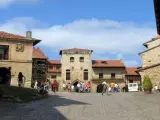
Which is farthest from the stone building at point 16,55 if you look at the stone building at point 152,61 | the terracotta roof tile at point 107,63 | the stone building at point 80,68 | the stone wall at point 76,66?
the terracotta roof tile at point 107,63

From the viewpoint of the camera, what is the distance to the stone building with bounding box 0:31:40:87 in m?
46.2

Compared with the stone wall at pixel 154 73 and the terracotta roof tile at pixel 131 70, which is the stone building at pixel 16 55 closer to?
the stone wall at pixel 154 73

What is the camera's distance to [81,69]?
236 feet

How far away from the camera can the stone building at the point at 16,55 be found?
46.2 meters

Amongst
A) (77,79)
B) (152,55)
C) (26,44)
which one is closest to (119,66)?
(77,79)

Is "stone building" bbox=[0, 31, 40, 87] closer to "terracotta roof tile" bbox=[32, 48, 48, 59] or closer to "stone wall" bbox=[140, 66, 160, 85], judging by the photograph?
"stone wall" bbox=[140, 66, 160, 85]

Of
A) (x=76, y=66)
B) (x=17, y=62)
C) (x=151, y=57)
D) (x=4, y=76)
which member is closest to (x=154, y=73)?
(x=151, y=57)

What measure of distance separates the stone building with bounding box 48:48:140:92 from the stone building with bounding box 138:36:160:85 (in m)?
22.4

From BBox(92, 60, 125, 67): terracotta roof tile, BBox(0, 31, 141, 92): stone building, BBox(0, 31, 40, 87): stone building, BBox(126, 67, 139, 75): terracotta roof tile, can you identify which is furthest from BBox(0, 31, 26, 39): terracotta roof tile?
BBox(126, 67, 139, 75): terracotta roof tile

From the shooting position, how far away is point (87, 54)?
2859 inches

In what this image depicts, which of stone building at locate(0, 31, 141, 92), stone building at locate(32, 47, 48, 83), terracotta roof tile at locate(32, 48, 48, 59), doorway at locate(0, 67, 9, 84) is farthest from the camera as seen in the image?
stone building at locate(0, 31, 141, 92)

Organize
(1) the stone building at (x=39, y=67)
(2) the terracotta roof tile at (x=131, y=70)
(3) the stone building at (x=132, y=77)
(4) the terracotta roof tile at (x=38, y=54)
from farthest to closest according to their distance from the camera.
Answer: (2) the terracotta roof tile at (x=131, y=70) < (3) the stone building at (x=132, y=77) < (4) the terracotta roof tile at (x=38, y=54) < (1) the stone building at (x=39, y=67)

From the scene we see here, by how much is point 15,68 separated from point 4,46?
352 centimetres

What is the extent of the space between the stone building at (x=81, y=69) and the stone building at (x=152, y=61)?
73.6 ft
